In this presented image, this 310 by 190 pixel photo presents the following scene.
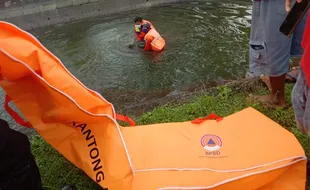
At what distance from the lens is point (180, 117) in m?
3.08

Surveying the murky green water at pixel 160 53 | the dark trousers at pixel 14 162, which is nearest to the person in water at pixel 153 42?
the murky green water at pixel 160 53

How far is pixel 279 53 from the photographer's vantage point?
270 centimetres

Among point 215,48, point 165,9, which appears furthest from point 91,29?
point 215,48

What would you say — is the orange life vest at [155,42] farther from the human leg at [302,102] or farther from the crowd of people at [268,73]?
the human leg at [302,102]

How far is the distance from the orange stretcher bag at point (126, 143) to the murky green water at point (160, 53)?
2452mm

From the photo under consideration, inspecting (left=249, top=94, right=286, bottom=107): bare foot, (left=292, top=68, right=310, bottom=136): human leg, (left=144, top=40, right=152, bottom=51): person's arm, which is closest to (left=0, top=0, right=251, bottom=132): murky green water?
(left=144, top=40, right=152, bottom=51): person's arm

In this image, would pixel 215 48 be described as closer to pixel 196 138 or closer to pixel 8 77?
pixel 196 138

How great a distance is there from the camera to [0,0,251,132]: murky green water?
5.25 meters

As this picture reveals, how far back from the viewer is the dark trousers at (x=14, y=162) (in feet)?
5.80

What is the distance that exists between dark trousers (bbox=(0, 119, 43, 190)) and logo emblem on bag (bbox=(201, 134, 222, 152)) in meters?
1.03

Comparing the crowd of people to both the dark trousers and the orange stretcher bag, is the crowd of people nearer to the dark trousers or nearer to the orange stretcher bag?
the dark trousers

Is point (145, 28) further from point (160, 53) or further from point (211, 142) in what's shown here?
point (211, 142)

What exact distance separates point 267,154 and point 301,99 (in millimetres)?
377

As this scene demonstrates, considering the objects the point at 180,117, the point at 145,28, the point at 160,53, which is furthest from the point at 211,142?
the point at 145,28
